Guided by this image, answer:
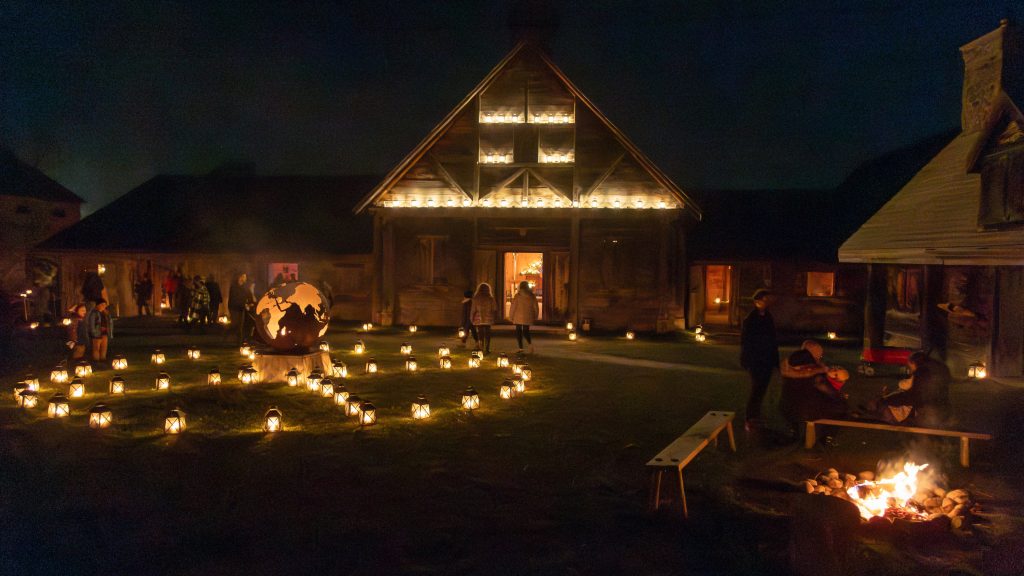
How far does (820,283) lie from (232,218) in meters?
22.7

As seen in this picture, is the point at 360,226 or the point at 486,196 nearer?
the point at 486,196

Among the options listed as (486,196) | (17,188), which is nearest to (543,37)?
(486,196)

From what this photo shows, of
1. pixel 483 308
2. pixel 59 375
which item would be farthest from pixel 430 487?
pixel 59 375

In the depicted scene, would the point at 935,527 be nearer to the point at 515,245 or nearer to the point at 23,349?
the point at 515,245

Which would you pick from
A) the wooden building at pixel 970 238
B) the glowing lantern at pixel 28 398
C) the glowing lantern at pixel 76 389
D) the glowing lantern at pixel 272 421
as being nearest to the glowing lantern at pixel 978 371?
the wooden building at pixel 970 238

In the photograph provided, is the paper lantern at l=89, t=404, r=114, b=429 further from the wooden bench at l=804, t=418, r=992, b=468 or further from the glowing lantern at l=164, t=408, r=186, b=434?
the wooden bench at l=804, t=418, r=992, b=468

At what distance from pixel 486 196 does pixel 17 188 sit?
30270 millimetres

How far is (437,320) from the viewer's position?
22.4 meters

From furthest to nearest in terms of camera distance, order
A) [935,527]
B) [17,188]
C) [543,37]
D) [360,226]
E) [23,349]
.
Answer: [17,188] < [360,226] < [543,37] < [23,349] < [935,527]

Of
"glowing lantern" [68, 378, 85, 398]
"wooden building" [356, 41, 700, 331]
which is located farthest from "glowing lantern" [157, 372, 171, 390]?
"wooden building" [356, 41, 700, 331]

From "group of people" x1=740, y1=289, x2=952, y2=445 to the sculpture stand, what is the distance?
776 centimetres

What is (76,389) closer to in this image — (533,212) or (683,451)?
(683,451)

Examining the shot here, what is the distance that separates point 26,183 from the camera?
36781mm

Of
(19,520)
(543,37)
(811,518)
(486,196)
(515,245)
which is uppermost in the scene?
(543,37)
